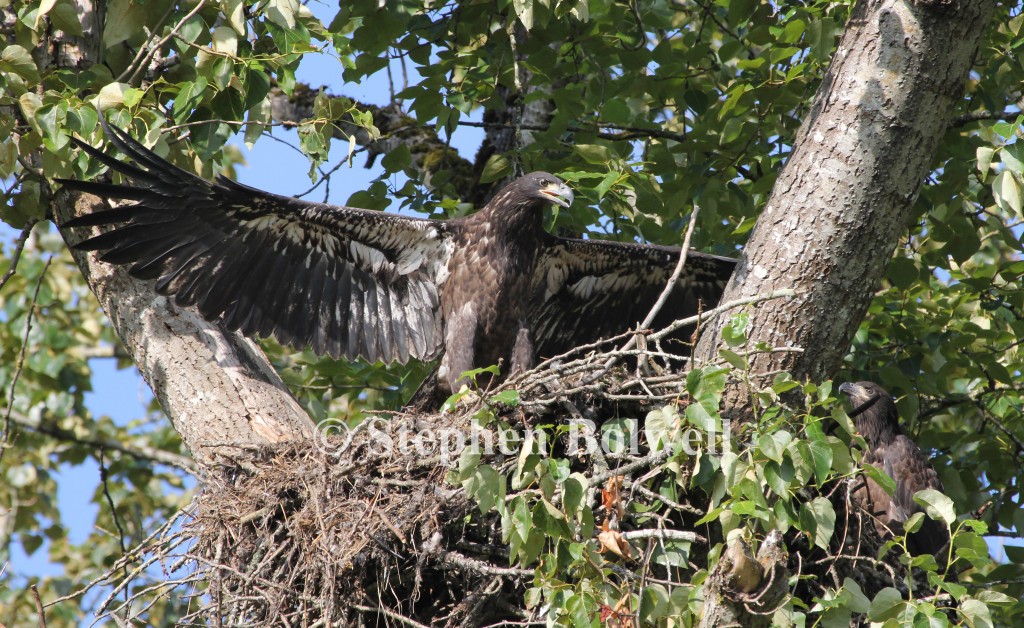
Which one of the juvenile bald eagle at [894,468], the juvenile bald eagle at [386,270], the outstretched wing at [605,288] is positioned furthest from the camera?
the outstretched wing at [605,288]

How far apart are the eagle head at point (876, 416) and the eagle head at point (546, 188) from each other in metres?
2.14

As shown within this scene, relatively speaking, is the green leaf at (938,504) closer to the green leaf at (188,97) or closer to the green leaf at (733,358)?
the green leaf at (733,358)

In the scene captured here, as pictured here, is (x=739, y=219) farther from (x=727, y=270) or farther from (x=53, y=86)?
(x=53, y=86)

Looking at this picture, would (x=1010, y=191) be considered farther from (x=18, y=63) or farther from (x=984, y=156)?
(x=18, y=63)

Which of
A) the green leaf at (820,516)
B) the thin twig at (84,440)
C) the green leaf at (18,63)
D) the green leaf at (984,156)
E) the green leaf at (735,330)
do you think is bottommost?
the thin twig at (84,440)

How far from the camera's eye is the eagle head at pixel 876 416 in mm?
6121

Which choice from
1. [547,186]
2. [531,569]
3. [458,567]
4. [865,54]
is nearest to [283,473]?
[458,567]

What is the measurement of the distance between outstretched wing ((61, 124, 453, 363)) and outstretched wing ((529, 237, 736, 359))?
2.38 ft

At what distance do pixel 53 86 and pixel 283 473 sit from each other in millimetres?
2341

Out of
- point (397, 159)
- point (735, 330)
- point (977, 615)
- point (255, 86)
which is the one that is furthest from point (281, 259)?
point (977, 615)

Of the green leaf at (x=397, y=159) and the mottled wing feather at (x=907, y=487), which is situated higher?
the green leaf at (x=397, y=159)

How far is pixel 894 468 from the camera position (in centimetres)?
589

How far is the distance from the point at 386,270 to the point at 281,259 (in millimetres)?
602

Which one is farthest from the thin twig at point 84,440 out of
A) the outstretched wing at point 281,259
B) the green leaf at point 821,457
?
the green leaf at point 821,457
